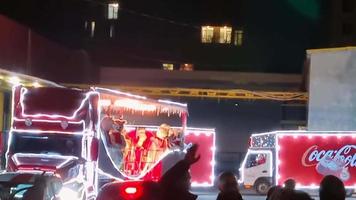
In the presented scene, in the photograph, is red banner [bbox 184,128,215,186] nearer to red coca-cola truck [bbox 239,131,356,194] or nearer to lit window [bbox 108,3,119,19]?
→ red coca-cola truck [bbox 239,131,356,194]

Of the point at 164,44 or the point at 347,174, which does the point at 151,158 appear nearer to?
the point at 347,174

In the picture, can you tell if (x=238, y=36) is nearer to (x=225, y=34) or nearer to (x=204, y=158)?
(x=225, y=34)

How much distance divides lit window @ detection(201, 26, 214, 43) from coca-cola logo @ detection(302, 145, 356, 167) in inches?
1550

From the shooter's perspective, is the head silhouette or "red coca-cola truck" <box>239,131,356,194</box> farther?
"red coca-cola truck" <box>239,131,356,194</box>

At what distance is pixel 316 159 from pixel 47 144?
12.5 meters

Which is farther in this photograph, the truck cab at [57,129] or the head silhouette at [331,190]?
the truck cab at [57,129]

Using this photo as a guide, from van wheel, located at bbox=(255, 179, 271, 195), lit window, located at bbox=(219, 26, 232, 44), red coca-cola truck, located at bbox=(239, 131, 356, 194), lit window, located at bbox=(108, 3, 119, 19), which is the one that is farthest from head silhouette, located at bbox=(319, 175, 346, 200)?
lit window, located at bbox=(108, 3, 119, 19)

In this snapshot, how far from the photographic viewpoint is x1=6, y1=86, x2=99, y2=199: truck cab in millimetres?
16506

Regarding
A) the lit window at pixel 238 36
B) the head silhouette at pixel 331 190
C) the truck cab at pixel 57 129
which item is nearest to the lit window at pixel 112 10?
the lit window at pixel 238 36

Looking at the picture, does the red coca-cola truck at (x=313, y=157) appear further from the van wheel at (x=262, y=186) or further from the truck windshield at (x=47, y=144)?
the truck windshield at (x=47, y=144)

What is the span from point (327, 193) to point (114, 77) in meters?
42.2

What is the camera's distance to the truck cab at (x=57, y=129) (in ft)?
54.2

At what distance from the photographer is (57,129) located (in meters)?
16.7

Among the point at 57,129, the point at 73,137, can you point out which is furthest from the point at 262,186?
the point at 57,129
